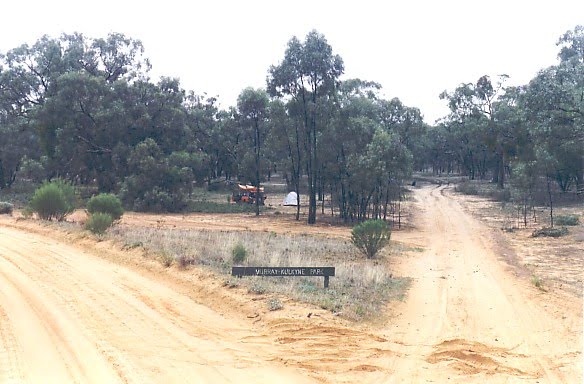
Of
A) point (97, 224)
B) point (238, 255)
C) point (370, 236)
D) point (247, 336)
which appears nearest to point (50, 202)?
point (97, 224)

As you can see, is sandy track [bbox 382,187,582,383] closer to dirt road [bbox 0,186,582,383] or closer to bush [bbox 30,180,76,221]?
dirt road [bbox 0,186,582,383]

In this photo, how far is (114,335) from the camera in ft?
27.8

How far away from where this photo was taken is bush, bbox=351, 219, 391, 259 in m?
19.4

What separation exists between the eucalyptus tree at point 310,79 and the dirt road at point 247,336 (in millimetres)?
22823

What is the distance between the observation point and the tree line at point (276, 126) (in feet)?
107

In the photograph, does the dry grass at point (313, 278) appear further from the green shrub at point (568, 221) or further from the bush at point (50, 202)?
the green shrub at point (568, 221)

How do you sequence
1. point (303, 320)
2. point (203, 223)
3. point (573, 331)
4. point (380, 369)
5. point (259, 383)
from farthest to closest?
point (203, 223) < point (573, 331) < point (303, 320) < point (380, 369) < point (259, 383)

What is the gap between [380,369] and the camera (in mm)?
7629

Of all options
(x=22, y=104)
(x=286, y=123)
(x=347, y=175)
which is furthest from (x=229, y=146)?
(x=347, y=175)

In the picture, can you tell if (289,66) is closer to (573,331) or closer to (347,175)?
(347,175)

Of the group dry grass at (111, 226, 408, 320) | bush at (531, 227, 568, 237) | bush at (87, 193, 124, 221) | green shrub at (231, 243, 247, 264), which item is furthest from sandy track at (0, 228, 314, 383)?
bush at (531, 227, 568, 237)

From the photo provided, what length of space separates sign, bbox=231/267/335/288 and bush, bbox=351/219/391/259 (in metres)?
7.83

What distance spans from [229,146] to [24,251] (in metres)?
49.7

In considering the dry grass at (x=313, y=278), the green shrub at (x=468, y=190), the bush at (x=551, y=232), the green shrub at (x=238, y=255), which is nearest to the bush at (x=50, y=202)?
the dry grass at (x=313, y=278)
